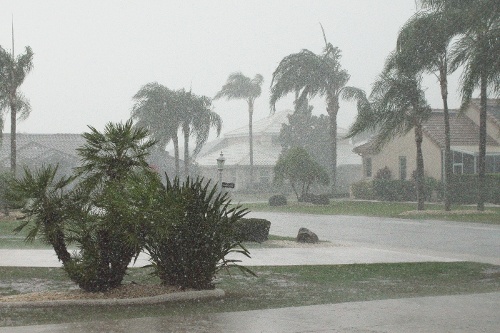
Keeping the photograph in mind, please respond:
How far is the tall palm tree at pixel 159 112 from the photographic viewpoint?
65562 millimetres

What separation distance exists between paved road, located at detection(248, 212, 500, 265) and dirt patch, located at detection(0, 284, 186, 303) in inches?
342

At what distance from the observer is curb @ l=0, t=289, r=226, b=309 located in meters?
10.4

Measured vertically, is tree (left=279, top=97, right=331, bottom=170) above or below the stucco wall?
above

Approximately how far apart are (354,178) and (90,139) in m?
78.2

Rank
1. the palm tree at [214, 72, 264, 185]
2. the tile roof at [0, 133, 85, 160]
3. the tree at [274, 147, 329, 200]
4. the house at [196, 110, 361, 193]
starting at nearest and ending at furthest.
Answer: the tree at [274, 147, 329, 200]
the tile roof at [0, 133, 85, 160]
the house at [196, 110, 361, 193]
the palm tree at [214, 72, 264, 185]

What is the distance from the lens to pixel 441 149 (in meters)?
52.2

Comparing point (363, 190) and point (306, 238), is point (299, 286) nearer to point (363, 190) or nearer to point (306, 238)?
point (306, 238)

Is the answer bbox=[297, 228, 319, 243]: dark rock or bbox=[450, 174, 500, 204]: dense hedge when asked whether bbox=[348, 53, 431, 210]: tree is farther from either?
bbox=[297, 228, 319, 243]: dark rock

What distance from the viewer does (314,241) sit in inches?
899

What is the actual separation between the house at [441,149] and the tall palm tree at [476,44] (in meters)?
12.6

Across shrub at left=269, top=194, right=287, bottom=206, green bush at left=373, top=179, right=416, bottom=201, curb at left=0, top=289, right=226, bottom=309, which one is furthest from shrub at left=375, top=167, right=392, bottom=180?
curb at left=0, top=289, right=226, bottom=309

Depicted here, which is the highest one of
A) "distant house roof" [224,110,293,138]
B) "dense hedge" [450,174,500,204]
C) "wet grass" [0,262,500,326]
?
"distant house roof" [224,110,293,138]

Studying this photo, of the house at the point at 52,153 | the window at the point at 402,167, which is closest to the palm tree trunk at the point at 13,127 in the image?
the house at the point at 52,153

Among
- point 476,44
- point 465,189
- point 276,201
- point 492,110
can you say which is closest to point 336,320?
point 476,44
